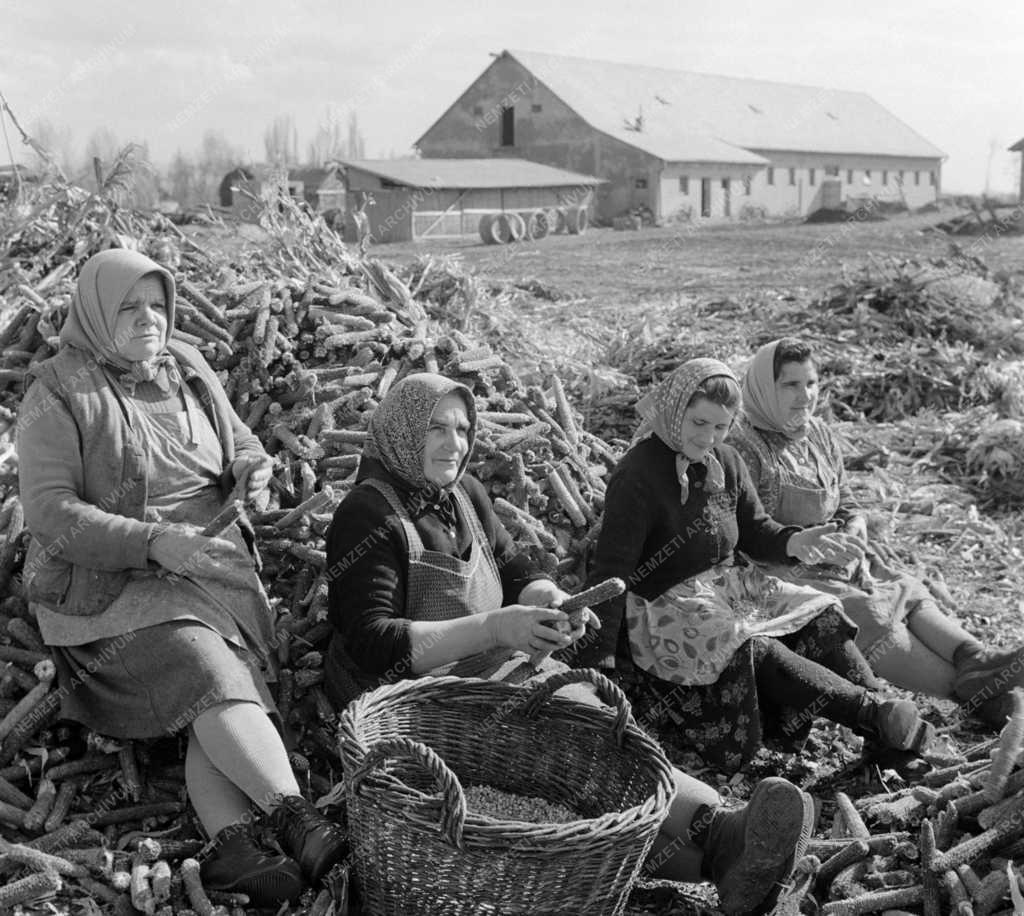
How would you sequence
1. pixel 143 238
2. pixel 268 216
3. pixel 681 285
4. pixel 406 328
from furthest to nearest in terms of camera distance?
pixel 681 285, pixel 268 216, pixel 143 238, pixel 406 328

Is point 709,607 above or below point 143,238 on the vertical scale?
below

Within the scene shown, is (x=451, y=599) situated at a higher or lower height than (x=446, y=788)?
higher

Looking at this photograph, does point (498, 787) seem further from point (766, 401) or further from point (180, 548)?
point (766, 401)

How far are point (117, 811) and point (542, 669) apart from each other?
50.0 inches

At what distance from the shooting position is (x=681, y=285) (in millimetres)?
15828

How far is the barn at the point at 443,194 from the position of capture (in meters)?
28.5

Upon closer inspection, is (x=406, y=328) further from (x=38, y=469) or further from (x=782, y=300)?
(x=782, y=300)

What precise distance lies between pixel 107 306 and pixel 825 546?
2.38m

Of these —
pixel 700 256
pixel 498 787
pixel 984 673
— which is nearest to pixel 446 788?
pixel 498 787

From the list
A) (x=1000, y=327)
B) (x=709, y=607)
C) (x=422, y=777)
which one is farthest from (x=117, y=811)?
(x=1000, y=327)

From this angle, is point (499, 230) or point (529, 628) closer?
point (529, 628)

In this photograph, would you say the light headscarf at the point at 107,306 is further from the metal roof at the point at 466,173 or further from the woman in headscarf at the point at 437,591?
the metal roof at the point at 466,173

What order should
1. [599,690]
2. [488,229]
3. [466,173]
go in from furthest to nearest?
[466,173]
[488,229]
[599,690]

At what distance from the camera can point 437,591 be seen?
3.40 m
